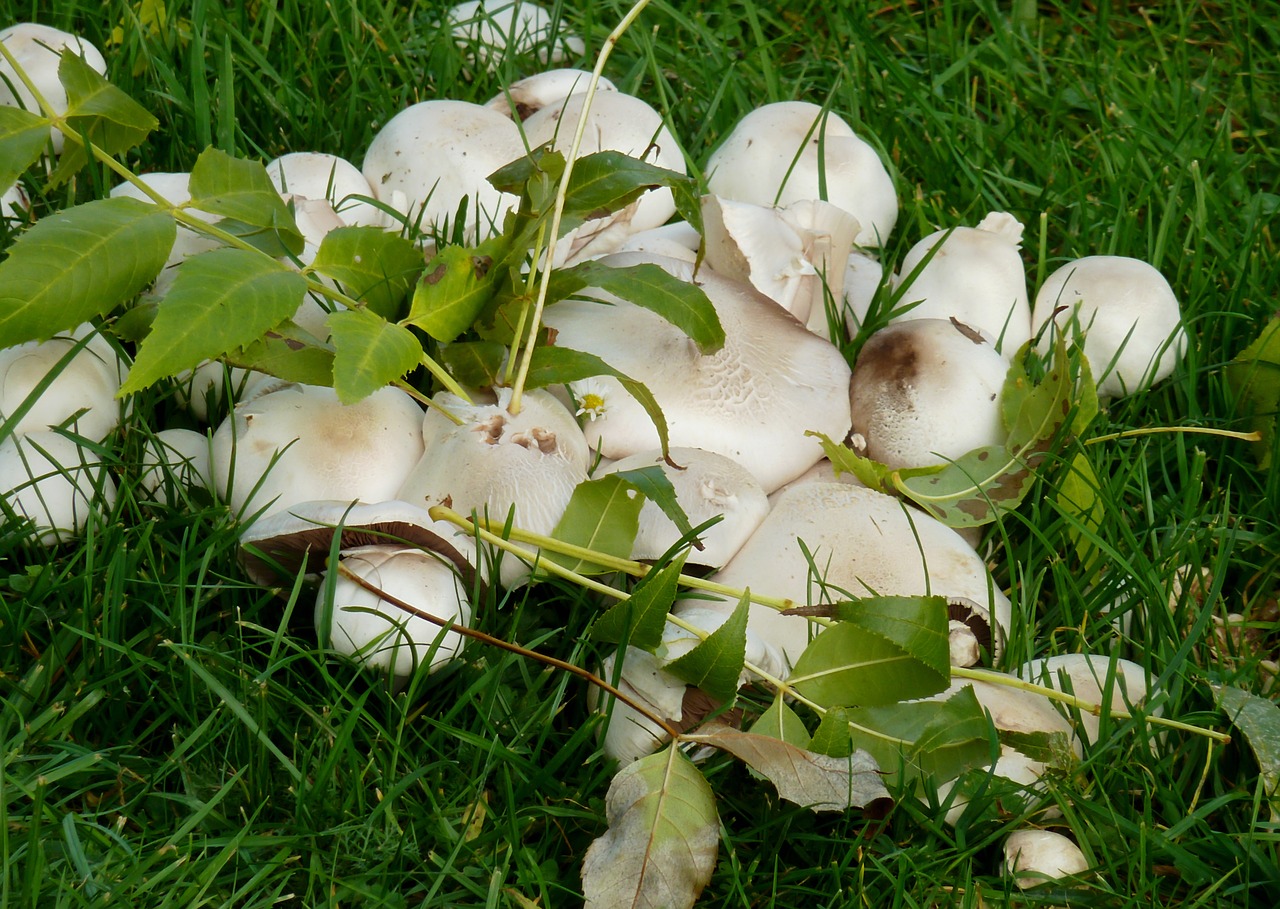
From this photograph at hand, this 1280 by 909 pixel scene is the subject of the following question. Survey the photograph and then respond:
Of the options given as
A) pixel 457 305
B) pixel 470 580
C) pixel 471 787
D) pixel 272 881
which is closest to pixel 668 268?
pixel 457 305

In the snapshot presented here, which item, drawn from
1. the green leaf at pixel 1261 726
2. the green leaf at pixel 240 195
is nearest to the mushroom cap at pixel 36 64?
the green leaf at pixel 240 195

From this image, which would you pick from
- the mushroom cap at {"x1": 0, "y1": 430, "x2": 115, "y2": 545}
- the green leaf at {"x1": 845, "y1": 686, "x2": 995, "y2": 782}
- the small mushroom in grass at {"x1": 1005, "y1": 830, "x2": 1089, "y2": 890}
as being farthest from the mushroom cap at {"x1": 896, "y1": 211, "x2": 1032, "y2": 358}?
the mushroom cap at {"x1": 0, "y1": 430, "x2": 115, "y2": 545}

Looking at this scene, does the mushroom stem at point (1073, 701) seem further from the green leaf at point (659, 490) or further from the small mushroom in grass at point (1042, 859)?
the green leaf at point (659, 490)

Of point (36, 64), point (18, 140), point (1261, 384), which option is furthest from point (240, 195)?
point (1261, 384)

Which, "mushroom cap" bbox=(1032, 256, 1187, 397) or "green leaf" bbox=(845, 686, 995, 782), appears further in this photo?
"mushroom cap" bbox=(1032, 256, 1187, 397)

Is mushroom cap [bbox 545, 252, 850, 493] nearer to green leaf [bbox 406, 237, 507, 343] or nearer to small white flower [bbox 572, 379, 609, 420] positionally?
small white flower [bbox 572, 379, 609, 420]
